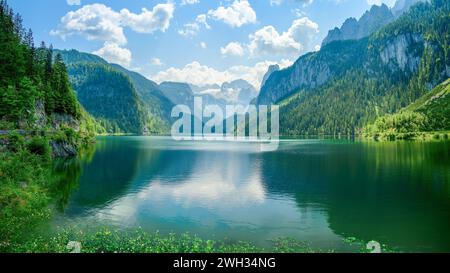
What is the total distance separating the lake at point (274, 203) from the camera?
3012cm

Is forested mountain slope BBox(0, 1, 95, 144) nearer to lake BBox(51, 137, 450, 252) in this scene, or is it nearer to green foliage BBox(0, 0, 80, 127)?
green foliage BBox(0, 0, 80, 127)

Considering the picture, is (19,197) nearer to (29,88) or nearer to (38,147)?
(38,147)

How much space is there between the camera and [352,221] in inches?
1324

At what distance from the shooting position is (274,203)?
4212 centimetres

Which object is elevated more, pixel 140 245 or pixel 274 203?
pixel 140 245

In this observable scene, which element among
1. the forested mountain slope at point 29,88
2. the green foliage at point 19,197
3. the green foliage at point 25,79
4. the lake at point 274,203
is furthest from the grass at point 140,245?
the green foliage at point 25,79

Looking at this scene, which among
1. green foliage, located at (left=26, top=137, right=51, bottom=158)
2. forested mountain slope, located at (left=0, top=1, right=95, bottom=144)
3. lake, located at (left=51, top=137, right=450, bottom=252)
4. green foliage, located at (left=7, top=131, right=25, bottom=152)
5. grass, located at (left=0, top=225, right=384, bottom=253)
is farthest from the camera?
forested mountain slope, located at (left=0, top=1, right=95, bottom=144)

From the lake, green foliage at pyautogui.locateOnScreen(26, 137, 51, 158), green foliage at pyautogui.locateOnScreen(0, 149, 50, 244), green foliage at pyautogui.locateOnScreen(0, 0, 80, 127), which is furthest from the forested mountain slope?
green foliage at pyautogui.locateOnScreen(0, 149, 50, 244)

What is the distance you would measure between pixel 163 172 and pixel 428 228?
49.9 meters

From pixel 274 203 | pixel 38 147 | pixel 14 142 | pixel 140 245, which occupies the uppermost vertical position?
pixel 14 142

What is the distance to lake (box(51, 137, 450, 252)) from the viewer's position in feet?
98.8

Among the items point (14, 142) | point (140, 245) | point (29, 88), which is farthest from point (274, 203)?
point (29, 88)
